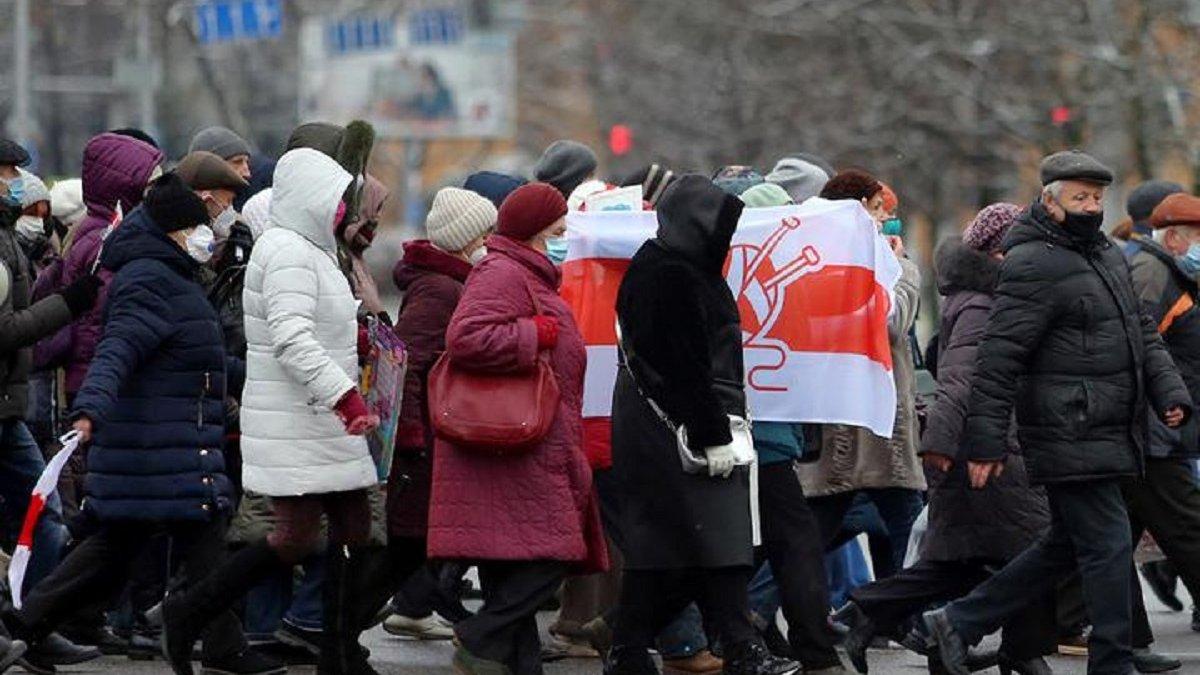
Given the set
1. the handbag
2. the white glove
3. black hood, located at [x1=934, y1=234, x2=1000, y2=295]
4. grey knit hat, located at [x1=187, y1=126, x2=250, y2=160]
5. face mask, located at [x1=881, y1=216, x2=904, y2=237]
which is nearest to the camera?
the handbag

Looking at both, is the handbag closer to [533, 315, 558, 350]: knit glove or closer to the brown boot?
[533, 315, 558, 350]: knit glove

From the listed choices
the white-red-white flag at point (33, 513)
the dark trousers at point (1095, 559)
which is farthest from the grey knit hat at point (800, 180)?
the white-red-white flag at point (33, 513)

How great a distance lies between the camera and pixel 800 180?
39.3ft

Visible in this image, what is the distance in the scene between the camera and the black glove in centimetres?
1000

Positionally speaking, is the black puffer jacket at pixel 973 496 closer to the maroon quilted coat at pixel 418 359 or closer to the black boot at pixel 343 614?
the maroon quilted coat at pixel 418 359

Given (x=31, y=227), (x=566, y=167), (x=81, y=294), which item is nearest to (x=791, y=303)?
(x=566, y=167)

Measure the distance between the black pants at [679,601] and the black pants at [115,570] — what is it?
51.9 inches

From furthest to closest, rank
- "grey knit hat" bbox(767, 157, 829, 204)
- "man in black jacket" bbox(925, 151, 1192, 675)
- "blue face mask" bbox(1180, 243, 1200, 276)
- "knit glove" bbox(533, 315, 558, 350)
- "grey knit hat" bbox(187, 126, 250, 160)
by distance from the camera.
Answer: "grey knit hat" bbox(767, 157, 829, 204), "grey knit hat" bbox(187, 126, 250, 160), "blue face mask" bbox(1180, 243, 1200, 276), "man in black jacket" bbox(925, 151, 1192, 675), "knit glove" bbox(533, 315, 558, 350)

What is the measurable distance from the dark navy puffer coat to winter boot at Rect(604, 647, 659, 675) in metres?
1.45

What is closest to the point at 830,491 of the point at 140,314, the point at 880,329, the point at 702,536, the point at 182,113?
the point at 880,329

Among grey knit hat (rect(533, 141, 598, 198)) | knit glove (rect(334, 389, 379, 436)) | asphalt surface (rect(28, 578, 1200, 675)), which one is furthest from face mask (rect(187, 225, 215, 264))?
grey knit hat (rect(533, 141, 598, 198))

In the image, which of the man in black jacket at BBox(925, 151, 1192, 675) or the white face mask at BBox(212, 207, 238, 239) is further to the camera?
the white face mask at BBox(212, 207, 238, 239)

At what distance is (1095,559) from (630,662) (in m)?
1.59

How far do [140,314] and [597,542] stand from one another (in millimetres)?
1662
